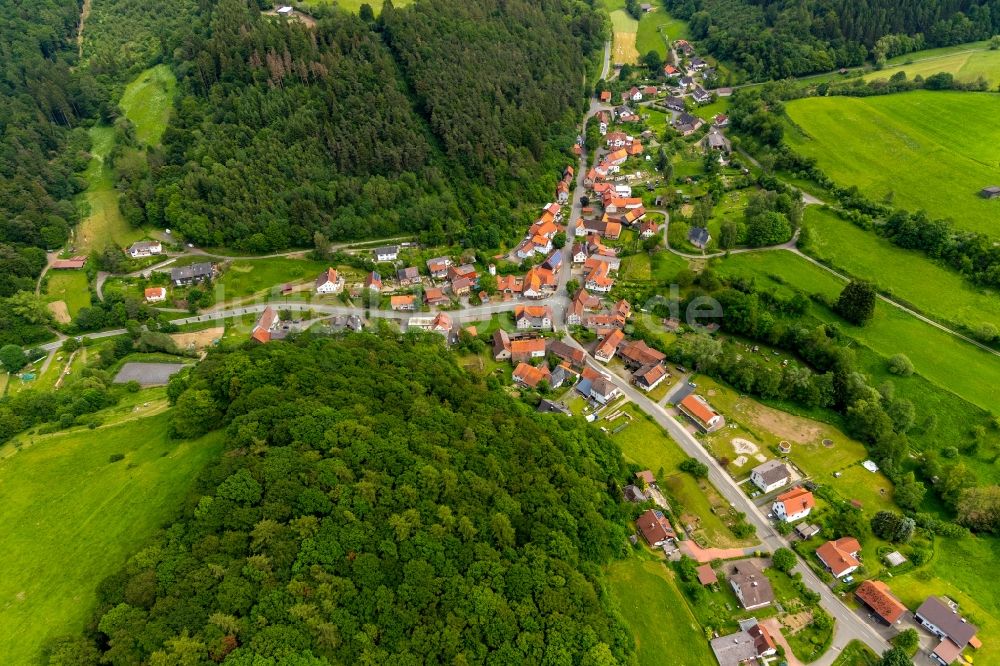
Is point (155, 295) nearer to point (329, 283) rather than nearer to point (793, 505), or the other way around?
point (329, 283)

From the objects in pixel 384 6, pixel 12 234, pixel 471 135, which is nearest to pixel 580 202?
pixel 471 135

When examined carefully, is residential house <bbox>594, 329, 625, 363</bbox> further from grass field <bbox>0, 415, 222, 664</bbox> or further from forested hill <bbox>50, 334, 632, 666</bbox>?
grass field <bbox>0, 415, 222, 664</bbox>

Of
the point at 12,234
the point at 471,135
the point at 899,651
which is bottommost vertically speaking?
the point at 899,651

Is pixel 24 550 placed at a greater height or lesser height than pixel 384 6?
lesser

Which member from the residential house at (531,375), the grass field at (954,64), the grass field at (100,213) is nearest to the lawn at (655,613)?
the residential house at (531,375)

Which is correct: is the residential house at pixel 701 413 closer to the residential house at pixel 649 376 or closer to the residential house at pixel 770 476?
the residential house at pixel 649 376

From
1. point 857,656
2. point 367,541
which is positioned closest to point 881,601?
point 857,656

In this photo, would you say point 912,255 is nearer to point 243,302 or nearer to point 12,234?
point 243,302

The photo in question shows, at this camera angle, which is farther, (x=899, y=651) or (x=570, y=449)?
(x=570, y=449)
